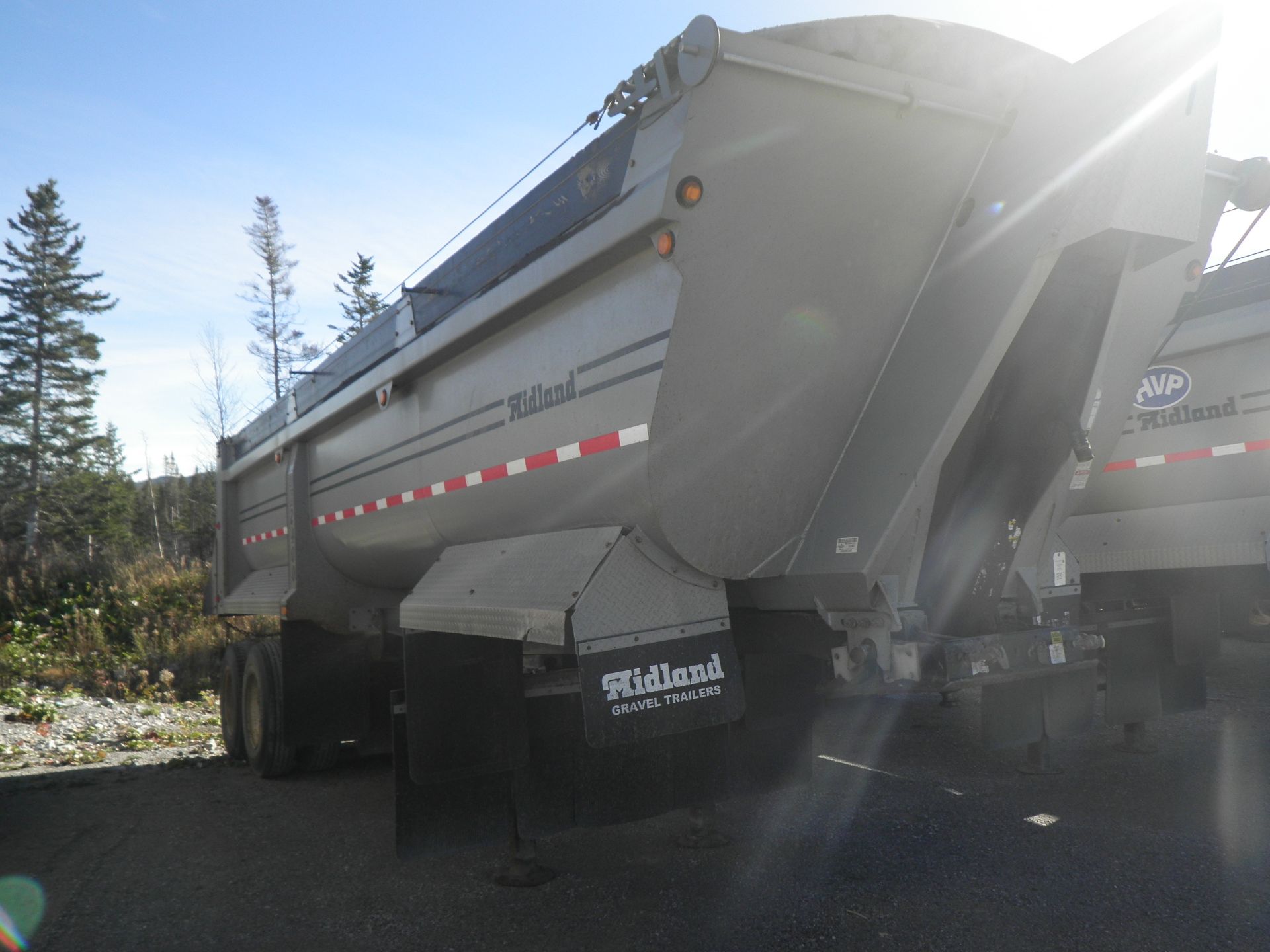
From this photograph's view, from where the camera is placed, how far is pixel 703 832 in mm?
4273

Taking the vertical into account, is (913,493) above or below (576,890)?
above

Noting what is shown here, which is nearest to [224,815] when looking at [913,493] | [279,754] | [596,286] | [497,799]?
[279,754]

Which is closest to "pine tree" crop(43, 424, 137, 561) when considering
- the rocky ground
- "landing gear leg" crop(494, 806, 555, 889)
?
the rocky ground

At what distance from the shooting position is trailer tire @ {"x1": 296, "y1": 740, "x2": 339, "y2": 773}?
21.5ft

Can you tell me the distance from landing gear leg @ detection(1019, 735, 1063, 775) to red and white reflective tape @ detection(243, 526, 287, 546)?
500cm

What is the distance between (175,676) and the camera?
11273mm

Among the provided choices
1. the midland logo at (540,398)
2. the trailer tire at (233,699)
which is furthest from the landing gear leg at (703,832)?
the trailer tire at (233,699)

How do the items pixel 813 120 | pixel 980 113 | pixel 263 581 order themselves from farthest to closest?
1. pixel 263 581
2. pixel 980 113
3. pixel 813 120

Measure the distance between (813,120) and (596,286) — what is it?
2.90ft

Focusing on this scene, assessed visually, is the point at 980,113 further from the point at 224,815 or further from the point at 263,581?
the point at 263,581

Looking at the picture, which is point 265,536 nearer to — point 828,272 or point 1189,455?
point 828,272

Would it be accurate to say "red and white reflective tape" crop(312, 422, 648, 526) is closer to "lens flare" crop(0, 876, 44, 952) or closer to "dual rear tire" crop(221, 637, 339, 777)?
"dual rear tire" crop(221, 637, 339, 777)

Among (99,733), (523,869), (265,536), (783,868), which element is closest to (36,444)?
(99,733)

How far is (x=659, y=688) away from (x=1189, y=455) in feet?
12.8
